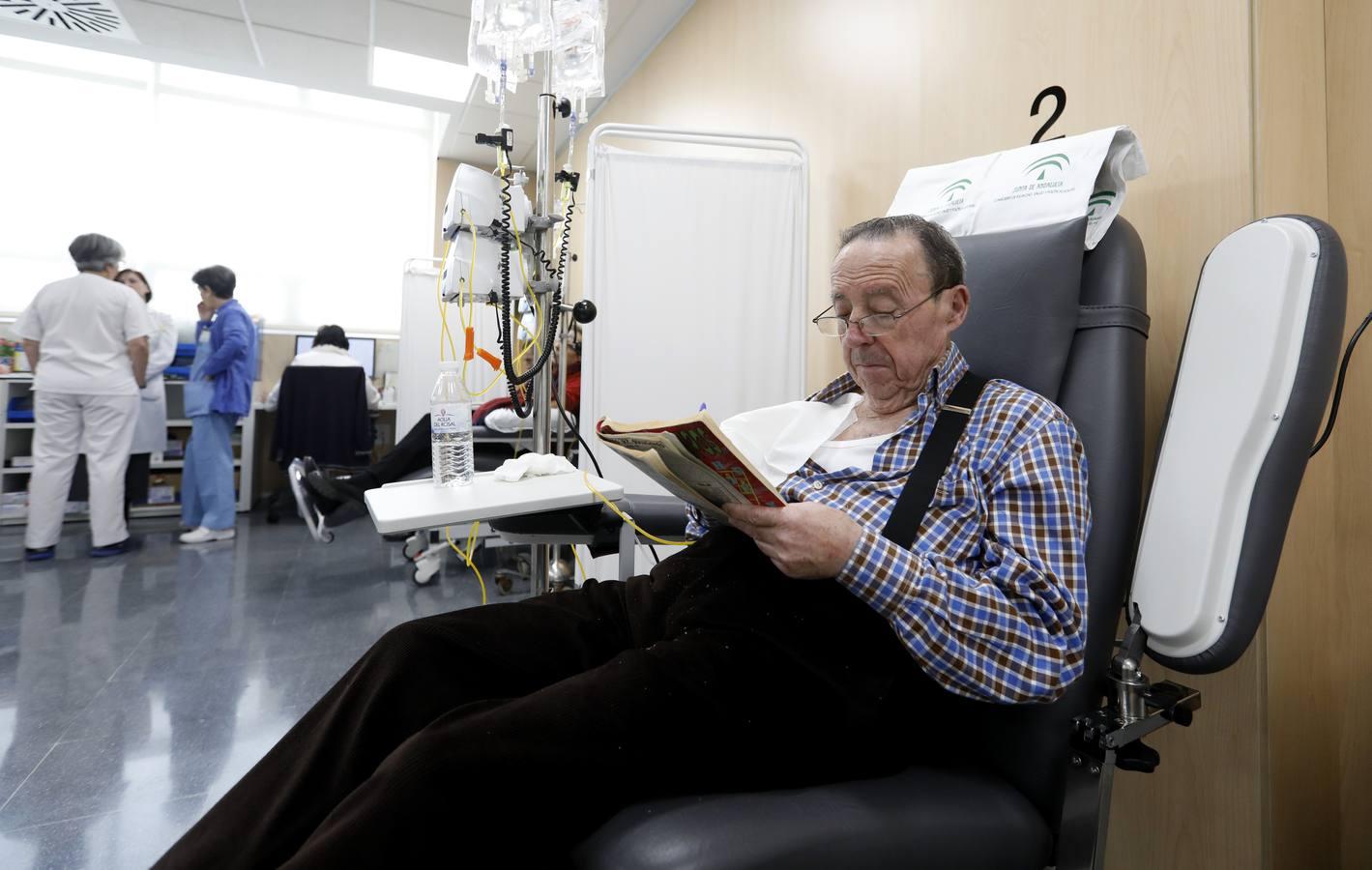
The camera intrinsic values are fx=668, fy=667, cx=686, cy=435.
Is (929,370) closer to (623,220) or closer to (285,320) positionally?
(623,220)

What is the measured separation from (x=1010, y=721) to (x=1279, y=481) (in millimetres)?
359

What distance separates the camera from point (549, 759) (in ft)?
1.99

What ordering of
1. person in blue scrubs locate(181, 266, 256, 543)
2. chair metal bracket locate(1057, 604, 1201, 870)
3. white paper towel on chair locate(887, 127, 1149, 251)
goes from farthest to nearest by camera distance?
person in blue scrubs locate(181, 266, 256, 543) → white paper towel on chair locate(887, 127, 1149, 251) → chair metal bracket locate(1057, 604, 1201, 870)

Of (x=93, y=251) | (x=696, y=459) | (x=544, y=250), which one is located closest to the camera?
(x=696, y=459)

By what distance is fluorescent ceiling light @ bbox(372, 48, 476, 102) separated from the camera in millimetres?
3551

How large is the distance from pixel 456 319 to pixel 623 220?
6.24 ft

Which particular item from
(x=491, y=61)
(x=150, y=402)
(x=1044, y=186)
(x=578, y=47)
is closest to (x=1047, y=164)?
(x=1044, y=186)

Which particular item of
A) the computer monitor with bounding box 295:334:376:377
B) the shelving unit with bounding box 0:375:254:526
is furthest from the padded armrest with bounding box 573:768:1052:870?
the computer monitor with bounding box 295:334:376:377

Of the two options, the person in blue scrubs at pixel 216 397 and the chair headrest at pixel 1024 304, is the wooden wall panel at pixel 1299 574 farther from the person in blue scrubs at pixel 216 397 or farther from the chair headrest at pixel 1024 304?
the person in blue scrubs at pixel 216 397

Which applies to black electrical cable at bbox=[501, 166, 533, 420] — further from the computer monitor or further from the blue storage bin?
the blue storage bin

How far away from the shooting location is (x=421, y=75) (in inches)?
148

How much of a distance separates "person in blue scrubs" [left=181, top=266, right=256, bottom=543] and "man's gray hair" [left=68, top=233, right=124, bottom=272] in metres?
0.36

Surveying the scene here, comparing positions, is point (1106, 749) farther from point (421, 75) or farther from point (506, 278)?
point (421, 75)

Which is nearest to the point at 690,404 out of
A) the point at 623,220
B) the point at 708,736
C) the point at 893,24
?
the point at 623,220
